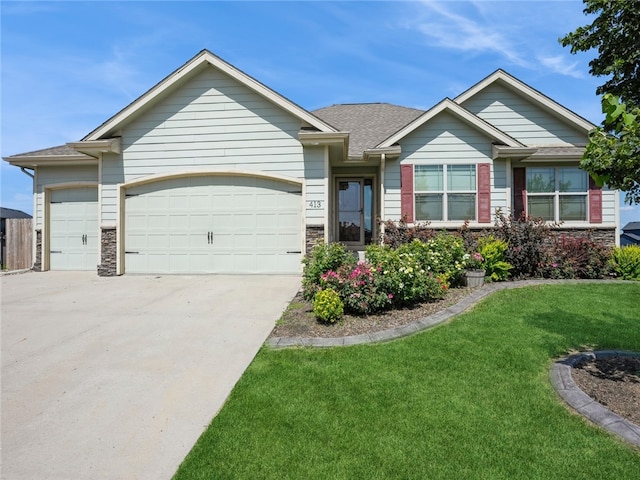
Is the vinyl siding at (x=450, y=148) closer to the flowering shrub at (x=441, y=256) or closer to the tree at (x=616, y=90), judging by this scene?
the flowering shrub at (x=441, y=256)

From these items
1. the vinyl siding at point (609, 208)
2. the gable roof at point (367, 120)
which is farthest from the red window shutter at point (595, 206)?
the gable roof at point (367, 120)

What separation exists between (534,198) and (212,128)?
9.93 m

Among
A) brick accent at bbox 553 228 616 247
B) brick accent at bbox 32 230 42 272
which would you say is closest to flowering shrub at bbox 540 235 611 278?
brick accent at bbox 553 228 616 247

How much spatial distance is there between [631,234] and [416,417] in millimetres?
25666

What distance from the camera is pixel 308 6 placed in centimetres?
746

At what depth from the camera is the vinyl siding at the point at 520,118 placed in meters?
10.9

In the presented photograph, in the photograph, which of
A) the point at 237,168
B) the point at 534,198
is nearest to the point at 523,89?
the point at 534,198

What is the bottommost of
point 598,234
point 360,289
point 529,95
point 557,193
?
point 360,289

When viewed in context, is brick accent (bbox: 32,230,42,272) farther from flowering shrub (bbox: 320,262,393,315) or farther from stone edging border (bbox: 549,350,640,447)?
stone edging border (bbox: 549,350,640,447)

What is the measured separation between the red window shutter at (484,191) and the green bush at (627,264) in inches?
127

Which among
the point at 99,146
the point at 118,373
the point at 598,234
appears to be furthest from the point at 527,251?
the point at 99,146

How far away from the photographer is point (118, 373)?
372cm

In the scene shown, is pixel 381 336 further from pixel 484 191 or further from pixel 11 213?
pixel 11 213

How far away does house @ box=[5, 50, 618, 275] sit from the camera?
372 inches
